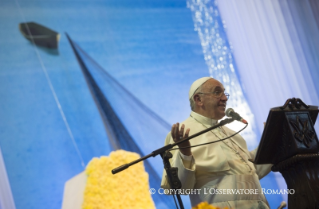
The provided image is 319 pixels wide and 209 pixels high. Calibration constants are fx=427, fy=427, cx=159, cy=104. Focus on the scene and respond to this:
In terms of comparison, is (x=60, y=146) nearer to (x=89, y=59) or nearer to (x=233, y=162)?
(x=89, y=59)

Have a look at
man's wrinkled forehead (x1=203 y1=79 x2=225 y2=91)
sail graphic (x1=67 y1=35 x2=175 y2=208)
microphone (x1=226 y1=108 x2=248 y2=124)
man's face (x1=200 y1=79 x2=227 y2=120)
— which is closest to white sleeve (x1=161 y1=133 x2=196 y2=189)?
microphone (x1=226 y1=108 x2=248 y2=124)

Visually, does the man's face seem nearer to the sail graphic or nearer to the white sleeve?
the white sleeve

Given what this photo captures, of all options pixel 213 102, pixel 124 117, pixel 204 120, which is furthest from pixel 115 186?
pixel 213 102

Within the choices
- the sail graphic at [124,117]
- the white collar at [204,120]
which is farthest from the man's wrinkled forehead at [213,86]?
the sail graphic at [124,117]

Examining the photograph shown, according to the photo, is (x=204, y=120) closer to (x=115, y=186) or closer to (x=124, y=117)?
(x=115, y=186)

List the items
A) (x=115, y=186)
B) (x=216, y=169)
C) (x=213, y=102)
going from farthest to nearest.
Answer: (x=115, y=186) → (x=213, y=102) → (x=216, y=169)

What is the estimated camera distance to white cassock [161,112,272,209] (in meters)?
2.87

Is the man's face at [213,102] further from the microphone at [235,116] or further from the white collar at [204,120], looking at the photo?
the microphone at [235,116]

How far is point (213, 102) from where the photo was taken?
3336 mm

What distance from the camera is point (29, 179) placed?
12.8 ft

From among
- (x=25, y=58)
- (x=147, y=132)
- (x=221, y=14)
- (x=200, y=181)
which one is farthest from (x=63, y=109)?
(x=221, y=14)

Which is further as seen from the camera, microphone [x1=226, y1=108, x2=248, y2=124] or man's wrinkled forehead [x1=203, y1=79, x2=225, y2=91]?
man's wrinkled forehead [x1=203, y1=79, x2=225, y2=91]

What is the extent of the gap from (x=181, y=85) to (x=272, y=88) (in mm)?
1243

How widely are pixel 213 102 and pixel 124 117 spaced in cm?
138
